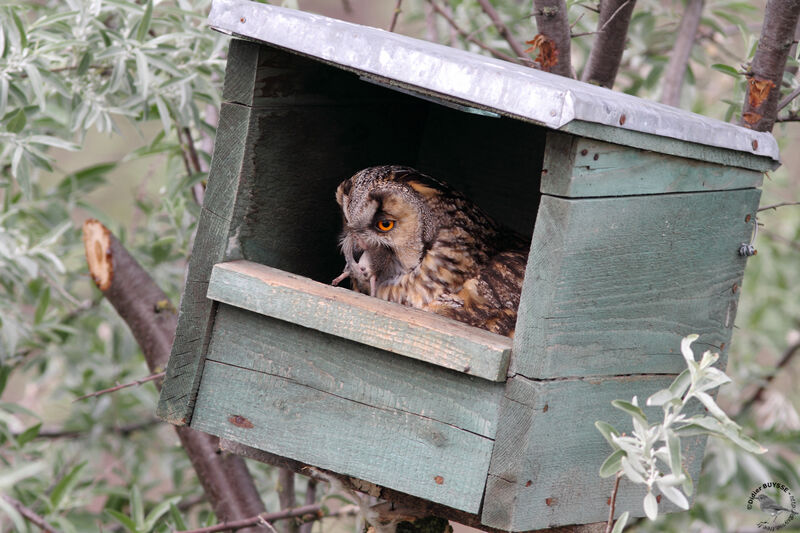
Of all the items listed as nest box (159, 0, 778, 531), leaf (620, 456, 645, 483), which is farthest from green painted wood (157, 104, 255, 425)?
leaf (620, 456, 645, 483)

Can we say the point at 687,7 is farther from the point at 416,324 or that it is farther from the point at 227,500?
the point at 227,500

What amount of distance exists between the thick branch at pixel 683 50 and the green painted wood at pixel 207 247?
57.8 inches

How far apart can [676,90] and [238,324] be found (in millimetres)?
1627

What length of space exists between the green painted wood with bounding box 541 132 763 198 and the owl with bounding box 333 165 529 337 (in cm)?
44

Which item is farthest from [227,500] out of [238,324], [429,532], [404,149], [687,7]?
[687,7]

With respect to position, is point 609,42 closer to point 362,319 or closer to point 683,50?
point 683,50

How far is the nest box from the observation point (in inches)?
68.4

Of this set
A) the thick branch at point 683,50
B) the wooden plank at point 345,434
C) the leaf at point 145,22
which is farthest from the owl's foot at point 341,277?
the thick branch at point 683,50

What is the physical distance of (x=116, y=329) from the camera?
11.3 ft

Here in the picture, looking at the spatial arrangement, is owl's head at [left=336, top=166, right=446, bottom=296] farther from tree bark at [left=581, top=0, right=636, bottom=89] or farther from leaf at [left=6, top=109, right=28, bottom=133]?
leaf at [left=6, top=109, right=28, bottom=133]

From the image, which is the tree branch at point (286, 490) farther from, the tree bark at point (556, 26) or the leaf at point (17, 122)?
the tree bark at point (556, 26)

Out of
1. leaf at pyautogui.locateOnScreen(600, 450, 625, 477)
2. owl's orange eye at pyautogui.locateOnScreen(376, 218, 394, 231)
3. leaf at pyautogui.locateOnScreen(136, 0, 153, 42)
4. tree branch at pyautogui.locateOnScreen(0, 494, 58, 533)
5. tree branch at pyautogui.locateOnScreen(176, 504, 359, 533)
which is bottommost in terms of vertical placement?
tree branch at pyautogui.locateOnScreen(0, 494, 58, 533)

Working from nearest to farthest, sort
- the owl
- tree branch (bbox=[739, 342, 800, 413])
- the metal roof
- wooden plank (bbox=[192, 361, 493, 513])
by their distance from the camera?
the metal roof
wooden plank (bbox=[192, 361, 493, 513])
the owl
tree branch (bbox=[739, 342, 800, 413])

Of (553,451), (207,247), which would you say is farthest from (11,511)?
(553,451)
